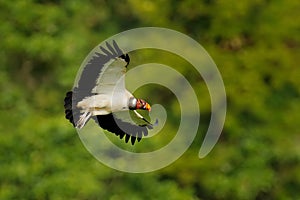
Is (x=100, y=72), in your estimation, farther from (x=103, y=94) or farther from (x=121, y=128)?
(x=121, y=128)

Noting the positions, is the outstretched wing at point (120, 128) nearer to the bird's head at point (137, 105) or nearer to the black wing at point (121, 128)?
the black wing at point (121, 128)

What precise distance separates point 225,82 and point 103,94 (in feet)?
16.7

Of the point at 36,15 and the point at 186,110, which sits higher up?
the point at 36,15

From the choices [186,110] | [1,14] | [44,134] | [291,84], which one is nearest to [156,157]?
[186,110]

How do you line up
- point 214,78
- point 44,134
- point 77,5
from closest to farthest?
1. point 44,134
2. point 214,78
3. point 77,5

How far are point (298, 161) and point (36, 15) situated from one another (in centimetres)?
257

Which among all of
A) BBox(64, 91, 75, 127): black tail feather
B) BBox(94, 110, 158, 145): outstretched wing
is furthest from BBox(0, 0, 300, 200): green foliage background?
BBox(64, 91, 75, 127): black tail feather

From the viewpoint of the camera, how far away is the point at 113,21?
7.92m

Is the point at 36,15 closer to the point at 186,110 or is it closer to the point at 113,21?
the point at 113,21

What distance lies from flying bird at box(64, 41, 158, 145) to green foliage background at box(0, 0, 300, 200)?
446 centimetres

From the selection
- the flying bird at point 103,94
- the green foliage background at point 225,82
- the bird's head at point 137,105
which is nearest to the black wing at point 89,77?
the flying bird at point 103,94

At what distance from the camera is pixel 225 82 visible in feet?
23.7

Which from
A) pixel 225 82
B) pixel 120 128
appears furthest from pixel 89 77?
pixel 225 82

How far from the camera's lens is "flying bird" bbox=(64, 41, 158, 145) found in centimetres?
216
